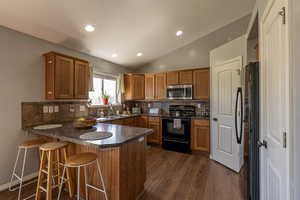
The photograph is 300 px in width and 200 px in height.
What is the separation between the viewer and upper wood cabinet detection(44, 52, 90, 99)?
8.13 feet

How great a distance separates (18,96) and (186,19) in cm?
346

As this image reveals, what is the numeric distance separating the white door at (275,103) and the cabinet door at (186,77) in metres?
2.29

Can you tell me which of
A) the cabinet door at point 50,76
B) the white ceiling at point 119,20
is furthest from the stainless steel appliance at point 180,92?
the cabinet door at point 50,76

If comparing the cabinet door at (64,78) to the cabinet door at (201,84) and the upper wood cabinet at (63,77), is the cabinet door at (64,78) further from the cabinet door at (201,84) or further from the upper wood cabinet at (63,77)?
the cabinet door at (201,84)

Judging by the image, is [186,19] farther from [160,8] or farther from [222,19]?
[222,19]

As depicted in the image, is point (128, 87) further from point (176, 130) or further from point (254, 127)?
point (254, 127)

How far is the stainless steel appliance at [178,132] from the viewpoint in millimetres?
3598

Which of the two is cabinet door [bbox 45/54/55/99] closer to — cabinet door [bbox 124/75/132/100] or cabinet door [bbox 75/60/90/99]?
cabinet door [bbox 75/60/90/99]

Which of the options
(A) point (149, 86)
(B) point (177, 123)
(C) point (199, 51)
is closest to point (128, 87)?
(A) point (149, 86)

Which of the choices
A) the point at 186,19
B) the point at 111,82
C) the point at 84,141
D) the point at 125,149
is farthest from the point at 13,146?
the point at 186,19

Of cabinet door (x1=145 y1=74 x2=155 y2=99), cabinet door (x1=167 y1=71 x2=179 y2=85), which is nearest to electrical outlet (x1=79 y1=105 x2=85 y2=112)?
cabinet door (x1=145 y1=74 x2=155 y2=99)

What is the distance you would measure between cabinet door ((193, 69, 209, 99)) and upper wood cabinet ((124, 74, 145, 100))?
1.70m

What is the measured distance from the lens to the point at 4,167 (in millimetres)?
2172

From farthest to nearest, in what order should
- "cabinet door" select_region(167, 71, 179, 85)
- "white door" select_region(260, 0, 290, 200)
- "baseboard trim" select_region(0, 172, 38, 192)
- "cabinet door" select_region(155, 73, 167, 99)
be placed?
1. "cabinet door" select_region(155, 73, 167, 99)
2. "cabinet door" select_region(167, 71, 179, 85)
3. "baseboard trim" select_region(0, 172, 38, 192)
4. "white door" select_region(260, 0, 290, 200)
